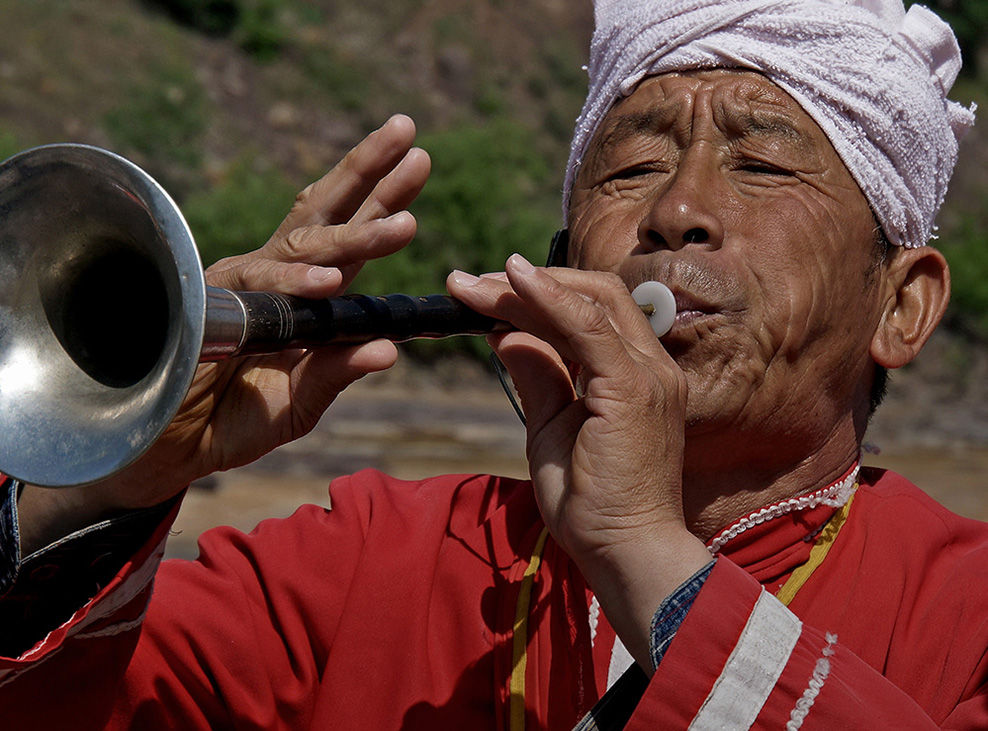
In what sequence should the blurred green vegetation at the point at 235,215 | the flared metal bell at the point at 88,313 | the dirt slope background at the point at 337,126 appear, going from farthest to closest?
the blurred green vegetation at the point at 235,215 < the dirt slope background at the point at 337,126 < the flared metal bell at the point at 88,313

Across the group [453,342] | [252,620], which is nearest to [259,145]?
[453,342]

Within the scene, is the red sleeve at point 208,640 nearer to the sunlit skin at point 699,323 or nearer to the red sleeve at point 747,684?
the sunlit skin at point 699,323

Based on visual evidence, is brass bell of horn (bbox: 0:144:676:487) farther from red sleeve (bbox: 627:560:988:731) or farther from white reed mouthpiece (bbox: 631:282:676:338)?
red sleeve (bbox: 627:560:988:731)

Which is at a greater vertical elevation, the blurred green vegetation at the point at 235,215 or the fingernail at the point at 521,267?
the fingernail at the point at 521,267

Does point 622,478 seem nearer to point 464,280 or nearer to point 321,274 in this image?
point 464,280

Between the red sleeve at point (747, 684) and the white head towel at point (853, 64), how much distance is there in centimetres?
114

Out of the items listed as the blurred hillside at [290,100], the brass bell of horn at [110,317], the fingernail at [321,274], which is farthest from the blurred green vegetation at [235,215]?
the fingernail at [321,274]

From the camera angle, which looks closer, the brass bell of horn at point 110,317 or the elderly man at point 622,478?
the brass bell of horn at point 110,317

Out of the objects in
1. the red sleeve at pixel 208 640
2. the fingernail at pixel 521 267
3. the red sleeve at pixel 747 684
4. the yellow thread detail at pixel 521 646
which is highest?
the fingernail at pixel 521 267

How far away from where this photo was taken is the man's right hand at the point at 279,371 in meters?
1.99

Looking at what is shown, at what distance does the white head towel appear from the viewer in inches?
94.0

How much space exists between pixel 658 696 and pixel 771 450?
85cm

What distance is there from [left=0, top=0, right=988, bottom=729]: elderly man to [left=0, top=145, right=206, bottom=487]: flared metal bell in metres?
0.19

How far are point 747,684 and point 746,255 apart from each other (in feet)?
3.09
